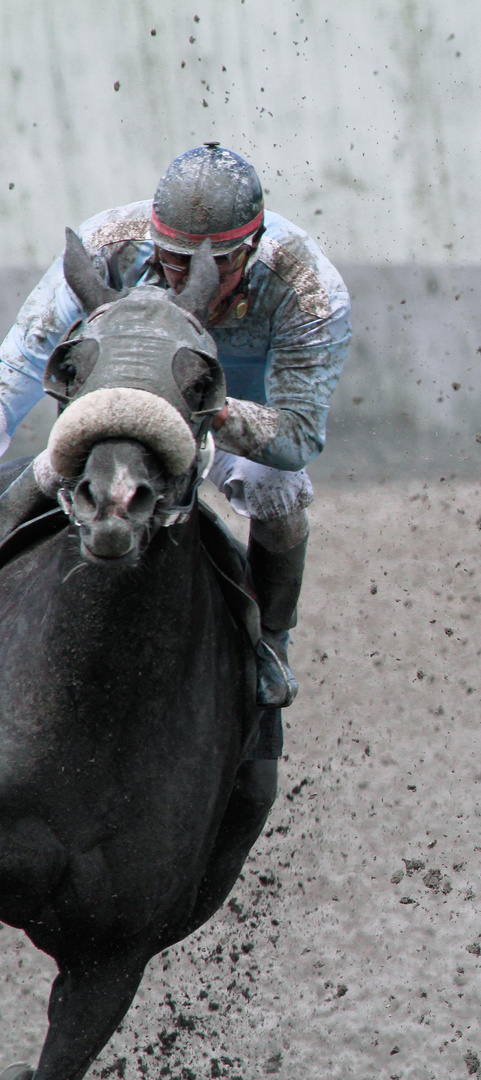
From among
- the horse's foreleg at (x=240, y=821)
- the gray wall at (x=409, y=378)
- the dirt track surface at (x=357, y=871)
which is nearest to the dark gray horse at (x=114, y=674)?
the horse's foreleg at (x=240, y=821)

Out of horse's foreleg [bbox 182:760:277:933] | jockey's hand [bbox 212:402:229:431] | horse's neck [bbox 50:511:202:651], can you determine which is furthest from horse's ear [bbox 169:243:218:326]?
horse's foreleg [bbox 182:760:277:933]

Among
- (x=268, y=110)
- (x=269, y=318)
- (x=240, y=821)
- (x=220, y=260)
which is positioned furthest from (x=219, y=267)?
(x=268, y=110)

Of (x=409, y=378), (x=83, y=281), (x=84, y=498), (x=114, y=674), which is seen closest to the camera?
(x=84, y=498)

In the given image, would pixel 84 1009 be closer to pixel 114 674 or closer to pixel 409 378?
pixel 114 674

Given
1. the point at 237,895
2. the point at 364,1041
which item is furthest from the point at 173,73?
the point at 364,1041

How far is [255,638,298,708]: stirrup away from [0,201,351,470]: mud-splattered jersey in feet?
1.46

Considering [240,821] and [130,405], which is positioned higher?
[130,405]

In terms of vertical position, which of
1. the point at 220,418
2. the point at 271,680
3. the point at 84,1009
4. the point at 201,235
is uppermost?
the point at 201,235

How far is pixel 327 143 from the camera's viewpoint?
4930 mm

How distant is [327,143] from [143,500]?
3.74 metres

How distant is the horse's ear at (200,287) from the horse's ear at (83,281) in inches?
3.2

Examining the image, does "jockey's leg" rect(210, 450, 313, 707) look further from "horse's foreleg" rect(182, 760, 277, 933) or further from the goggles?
the goggles

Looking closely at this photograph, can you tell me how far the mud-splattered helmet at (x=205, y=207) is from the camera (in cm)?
194

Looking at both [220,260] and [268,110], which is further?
[268,110]
